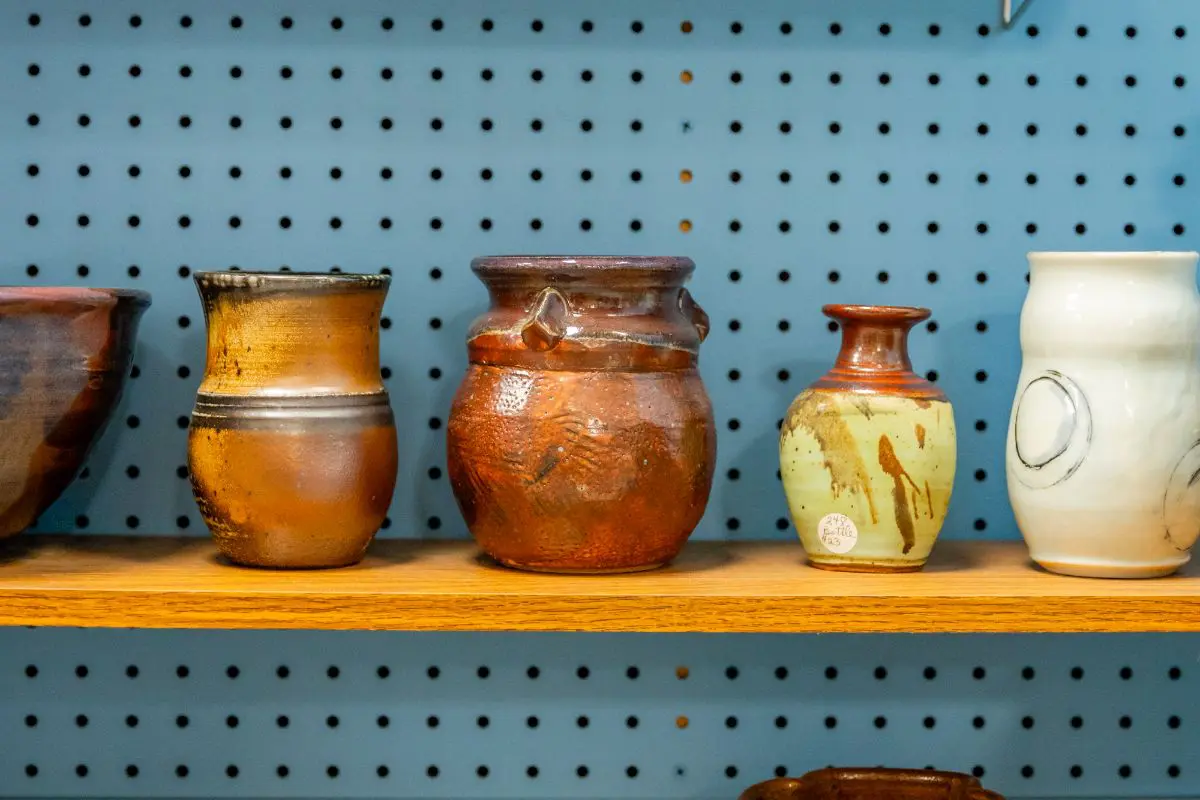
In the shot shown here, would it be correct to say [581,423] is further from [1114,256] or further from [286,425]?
[1114,256]

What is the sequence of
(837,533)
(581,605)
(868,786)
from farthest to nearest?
(868,786)
(837,533)
(581,605)

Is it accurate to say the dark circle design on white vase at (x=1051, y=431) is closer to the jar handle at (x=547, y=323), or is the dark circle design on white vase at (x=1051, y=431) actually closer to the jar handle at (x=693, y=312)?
the jar handle at (x=693, y=312)

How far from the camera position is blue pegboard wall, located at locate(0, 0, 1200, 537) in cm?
130

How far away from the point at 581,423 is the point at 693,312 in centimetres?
18

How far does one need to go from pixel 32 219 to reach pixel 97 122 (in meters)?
0.12

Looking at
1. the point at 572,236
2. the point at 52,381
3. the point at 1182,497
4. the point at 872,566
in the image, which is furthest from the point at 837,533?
the point at 52,381

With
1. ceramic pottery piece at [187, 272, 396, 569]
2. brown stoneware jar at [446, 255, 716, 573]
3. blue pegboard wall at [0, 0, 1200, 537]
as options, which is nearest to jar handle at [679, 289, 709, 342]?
brown stoneware jar at [446, 255, 716, 573]

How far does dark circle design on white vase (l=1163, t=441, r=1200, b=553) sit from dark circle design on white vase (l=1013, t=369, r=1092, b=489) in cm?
8

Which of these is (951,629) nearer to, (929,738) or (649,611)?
(649,611)

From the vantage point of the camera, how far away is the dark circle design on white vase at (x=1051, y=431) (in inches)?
42.3

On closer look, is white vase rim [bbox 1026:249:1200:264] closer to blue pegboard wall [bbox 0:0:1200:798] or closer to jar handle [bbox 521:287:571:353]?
blue pegboard wall [bbox 0:0:1200:798]

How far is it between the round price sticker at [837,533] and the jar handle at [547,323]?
11.4 inches

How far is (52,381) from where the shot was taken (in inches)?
42.5

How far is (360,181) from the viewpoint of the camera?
130 centimetres
